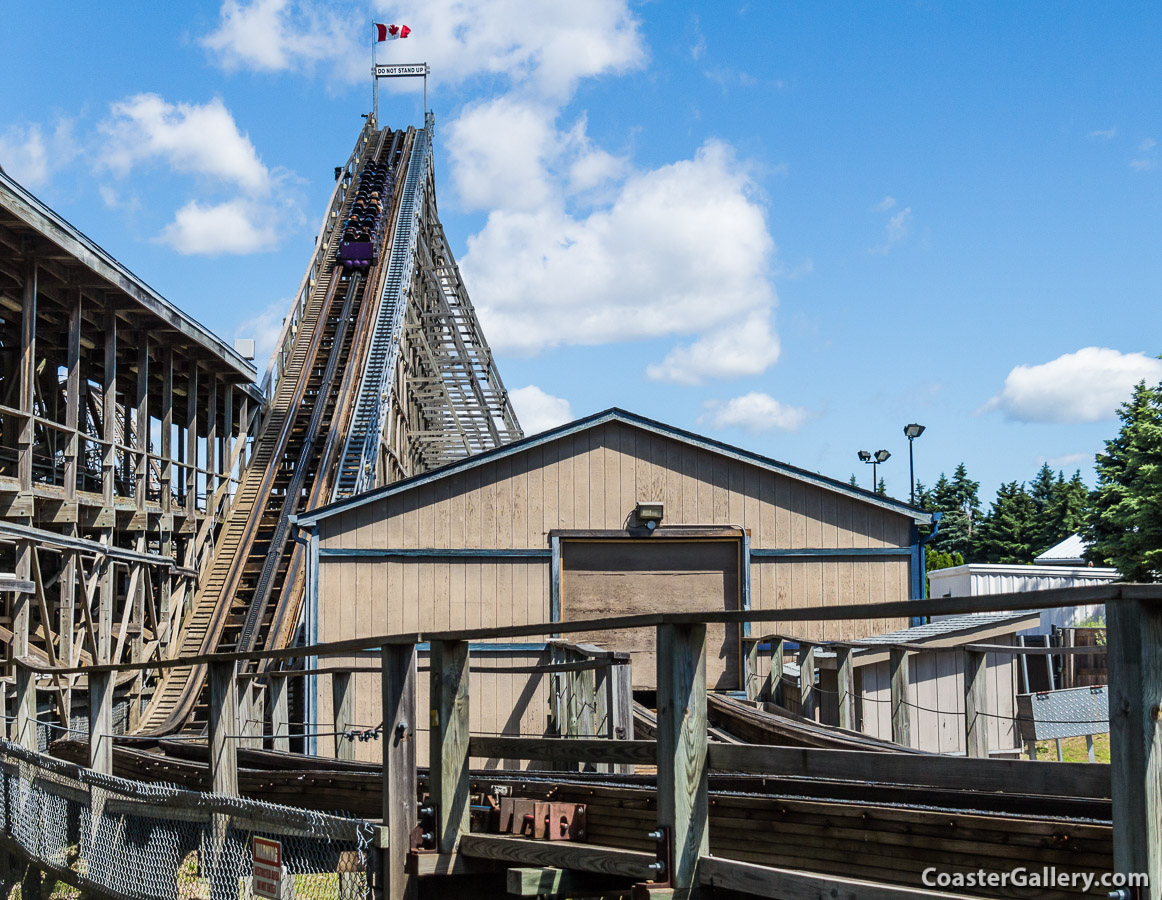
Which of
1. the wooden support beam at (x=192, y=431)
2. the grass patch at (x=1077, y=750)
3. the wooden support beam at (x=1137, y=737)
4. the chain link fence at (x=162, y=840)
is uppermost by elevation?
the wooden support beam at (x=192, y=431)

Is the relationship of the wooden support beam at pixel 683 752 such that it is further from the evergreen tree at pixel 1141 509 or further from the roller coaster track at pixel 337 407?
the evergreen tree at pixel 1141 509

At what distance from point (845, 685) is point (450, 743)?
22.8 feet

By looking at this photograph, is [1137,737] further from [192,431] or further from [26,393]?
[192,431]

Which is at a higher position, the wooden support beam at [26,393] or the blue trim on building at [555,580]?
the wooden support beam at [26,393]

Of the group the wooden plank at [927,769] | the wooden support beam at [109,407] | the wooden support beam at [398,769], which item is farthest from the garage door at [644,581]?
the wooden plank at [927,769]

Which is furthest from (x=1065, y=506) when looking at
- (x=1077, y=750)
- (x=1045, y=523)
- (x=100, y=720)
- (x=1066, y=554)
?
(x=100, y=720)

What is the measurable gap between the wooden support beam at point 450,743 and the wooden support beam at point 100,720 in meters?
3.96

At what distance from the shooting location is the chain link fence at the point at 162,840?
5395 millimetres

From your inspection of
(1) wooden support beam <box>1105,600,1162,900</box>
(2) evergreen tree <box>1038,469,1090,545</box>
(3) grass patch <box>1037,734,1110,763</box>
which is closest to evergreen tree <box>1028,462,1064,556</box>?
(2) evergreen tree <box>1038,469,1090,545</box>

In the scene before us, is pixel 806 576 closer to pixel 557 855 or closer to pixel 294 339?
pixel 557 855

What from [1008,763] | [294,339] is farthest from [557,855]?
[294,339]

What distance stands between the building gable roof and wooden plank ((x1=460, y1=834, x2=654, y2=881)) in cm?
819

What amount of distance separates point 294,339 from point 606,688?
71.0ft

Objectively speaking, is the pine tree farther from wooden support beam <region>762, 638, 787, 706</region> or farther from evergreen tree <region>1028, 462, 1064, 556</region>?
wooden support beam <region>762, 638, 787, 706</region>
